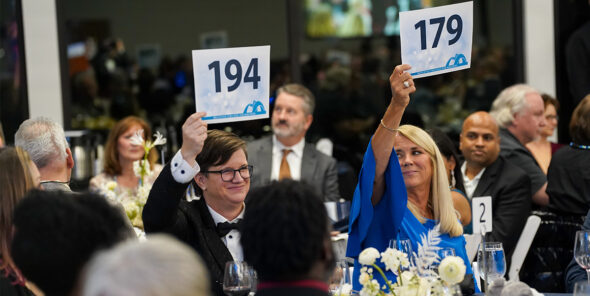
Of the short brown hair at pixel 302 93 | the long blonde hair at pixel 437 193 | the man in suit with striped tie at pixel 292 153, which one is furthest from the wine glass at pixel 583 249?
the short brown hair at pixel 302 93

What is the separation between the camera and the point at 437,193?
4.00 metres

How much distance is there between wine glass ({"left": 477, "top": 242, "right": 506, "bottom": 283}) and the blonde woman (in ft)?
0.25

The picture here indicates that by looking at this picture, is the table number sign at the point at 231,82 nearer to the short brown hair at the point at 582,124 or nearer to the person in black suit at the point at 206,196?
the person in black suit at the point at 206,196

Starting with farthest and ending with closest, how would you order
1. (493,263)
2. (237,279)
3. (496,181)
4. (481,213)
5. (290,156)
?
(290,156)
(496,181)
(481,213)
(493,263)
(237,279)

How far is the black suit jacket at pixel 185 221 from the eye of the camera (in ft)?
11.1

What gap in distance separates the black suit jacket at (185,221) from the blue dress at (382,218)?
0.56 m

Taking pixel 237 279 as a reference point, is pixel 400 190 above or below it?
above

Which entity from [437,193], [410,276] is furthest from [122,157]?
[410,276]

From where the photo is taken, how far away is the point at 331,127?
8344 millimetres

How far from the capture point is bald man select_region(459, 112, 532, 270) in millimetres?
5590

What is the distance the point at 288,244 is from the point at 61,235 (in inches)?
22.4

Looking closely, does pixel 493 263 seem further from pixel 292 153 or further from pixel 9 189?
pixel 292 153

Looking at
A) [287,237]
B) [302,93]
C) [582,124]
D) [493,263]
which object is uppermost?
[302,93]

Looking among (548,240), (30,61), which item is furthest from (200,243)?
(30,61)
